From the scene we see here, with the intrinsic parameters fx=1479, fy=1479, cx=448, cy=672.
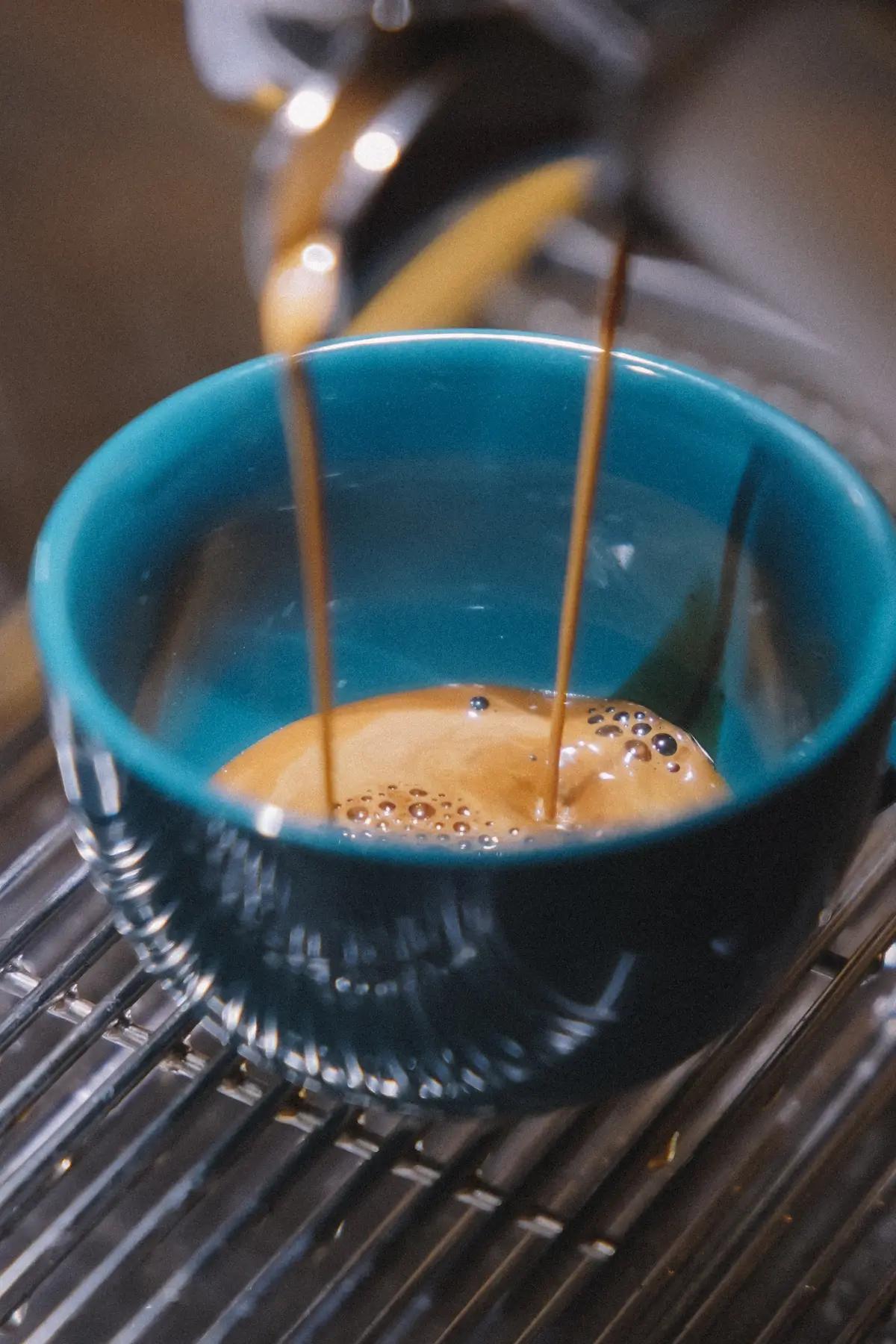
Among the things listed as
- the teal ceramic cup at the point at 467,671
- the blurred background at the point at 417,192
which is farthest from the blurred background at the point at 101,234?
the teal ceramic cup at the point at 467,671

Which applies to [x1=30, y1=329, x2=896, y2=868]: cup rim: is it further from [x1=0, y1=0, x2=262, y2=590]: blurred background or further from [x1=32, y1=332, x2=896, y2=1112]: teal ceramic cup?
[x1=0, y1=0, x2=262, y2=590]: blurred background

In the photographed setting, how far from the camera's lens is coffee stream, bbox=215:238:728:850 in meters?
0.35

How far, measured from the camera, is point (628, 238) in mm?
287

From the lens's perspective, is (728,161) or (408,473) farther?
(408,473)

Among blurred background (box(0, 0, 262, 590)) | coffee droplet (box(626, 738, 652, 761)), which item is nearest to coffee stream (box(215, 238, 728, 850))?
coffee droplet (box(626, 738, 652, 761))

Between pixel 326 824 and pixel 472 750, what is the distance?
0.52ft

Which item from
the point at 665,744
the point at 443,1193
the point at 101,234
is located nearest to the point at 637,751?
the point at 665,744

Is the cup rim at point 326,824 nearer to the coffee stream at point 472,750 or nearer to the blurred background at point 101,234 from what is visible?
the coffee stream at point 472,750

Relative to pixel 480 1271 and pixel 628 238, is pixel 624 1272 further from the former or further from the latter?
pixel 628 238

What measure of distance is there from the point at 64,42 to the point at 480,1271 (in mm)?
379

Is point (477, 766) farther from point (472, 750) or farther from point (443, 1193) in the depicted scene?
point (443, 1193)

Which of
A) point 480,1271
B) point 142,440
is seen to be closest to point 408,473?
point 142,440

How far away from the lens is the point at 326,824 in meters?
0.24

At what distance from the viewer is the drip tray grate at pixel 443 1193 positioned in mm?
317
